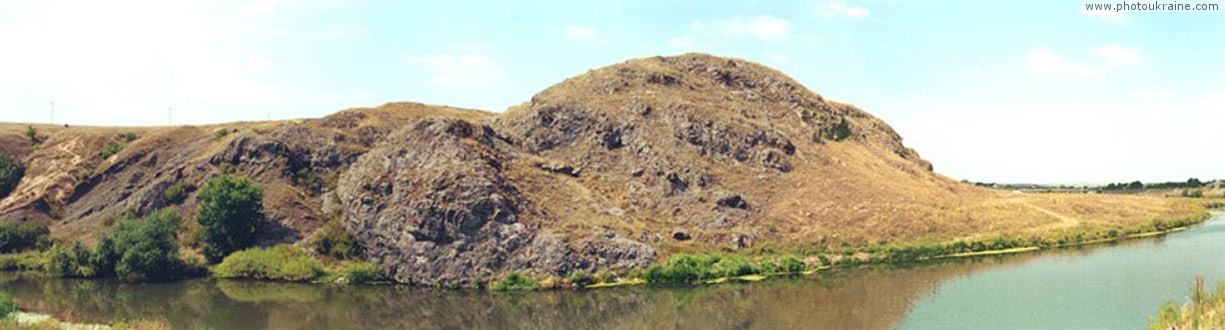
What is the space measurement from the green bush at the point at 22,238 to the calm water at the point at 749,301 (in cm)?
1509

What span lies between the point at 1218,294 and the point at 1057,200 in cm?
6466

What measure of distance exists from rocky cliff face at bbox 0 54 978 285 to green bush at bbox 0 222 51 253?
10.1 feet

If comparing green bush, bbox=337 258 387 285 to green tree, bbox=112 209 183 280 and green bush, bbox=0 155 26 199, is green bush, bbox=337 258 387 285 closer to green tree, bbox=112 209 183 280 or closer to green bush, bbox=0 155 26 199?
green tree, bbox=112 209 183 280

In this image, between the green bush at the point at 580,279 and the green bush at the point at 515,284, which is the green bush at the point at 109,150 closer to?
the green bush at the point at 515,284

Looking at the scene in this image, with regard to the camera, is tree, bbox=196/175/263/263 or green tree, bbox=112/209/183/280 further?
tree, bbox=196/175/263/263

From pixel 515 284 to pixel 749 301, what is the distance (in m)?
19.2

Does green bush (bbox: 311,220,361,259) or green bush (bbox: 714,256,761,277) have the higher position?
green bush (bbox: 311,220,361,259)

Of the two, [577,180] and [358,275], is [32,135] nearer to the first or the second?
[358,275]

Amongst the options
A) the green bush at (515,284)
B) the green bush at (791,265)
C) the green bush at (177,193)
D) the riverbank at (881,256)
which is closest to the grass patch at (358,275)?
the green bush at (515,284)

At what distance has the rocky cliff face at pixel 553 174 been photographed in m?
66.5

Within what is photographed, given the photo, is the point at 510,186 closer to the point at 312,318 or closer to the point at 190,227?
the point at 312,318

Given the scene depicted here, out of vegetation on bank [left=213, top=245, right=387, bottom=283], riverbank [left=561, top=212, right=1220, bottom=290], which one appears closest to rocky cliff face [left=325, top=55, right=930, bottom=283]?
vegetation on bank [left=213, top=245, right=387, bottom=283]

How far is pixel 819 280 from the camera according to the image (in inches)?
2357

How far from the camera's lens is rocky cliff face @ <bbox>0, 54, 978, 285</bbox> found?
6650 centimetres
